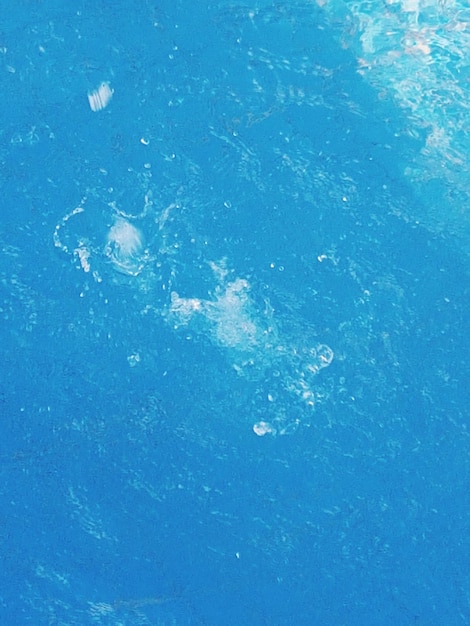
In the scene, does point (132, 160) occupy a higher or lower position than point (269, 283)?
higher

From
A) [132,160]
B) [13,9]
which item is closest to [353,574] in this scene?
[132,160]

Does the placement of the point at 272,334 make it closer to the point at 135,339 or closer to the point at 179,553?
the point at 135,339

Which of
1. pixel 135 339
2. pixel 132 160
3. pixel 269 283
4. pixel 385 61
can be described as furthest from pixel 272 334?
pixel 385 61

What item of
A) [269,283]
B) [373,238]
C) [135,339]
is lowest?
[135,339]

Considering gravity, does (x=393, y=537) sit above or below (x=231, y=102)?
below

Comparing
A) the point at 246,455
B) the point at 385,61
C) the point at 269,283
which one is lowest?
the point at 246,455

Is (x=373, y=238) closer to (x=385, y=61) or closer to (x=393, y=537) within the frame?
(x=385, y=61)
